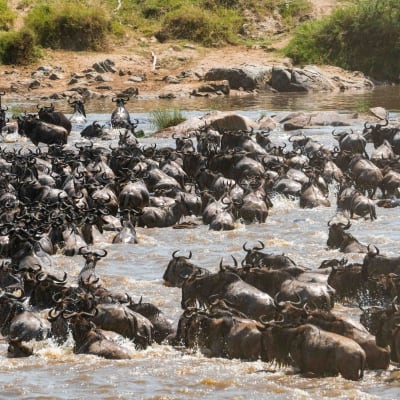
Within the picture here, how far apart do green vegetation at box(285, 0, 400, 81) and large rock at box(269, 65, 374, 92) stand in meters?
2.99

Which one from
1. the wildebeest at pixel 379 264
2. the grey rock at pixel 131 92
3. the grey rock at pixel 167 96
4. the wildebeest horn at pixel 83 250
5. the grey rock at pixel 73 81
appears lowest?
the grey rock at pixel 167 96

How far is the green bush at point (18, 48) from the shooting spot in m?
46.5

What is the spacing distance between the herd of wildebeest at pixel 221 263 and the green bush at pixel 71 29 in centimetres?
2396

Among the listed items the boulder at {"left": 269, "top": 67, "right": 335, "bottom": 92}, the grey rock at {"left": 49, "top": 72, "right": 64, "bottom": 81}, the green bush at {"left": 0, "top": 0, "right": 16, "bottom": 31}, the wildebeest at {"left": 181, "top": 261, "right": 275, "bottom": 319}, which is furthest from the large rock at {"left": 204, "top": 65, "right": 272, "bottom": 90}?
the wildebeest at {"left": 181, "top": 261, "right": 275, "bottom": 319}

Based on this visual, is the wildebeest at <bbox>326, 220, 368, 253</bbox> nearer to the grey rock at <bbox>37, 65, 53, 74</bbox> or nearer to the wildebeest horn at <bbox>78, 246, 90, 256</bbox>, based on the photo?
the wildebeest horn at <bbox>78, 246, 90, 256</bbox>

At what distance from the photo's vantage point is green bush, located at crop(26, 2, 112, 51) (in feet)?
160

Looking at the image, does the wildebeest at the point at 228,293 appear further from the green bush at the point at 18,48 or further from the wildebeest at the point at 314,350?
the green bush at the point at 18,48

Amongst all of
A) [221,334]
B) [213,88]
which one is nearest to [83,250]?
[221,334]

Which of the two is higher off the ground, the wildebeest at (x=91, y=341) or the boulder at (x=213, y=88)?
the wildebeest at (x=91, y=341)

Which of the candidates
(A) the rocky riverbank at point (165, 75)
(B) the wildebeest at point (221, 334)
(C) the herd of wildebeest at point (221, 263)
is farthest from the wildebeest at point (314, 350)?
(A) the rocky riverbank at point (165, 75)

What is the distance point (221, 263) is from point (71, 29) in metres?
39.2

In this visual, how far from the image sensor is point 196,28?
169 feet

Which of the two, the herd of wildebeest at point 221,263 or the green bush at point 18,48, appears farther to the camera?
the green bush at point 18,48

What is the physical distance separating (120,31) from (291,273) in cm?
4096
